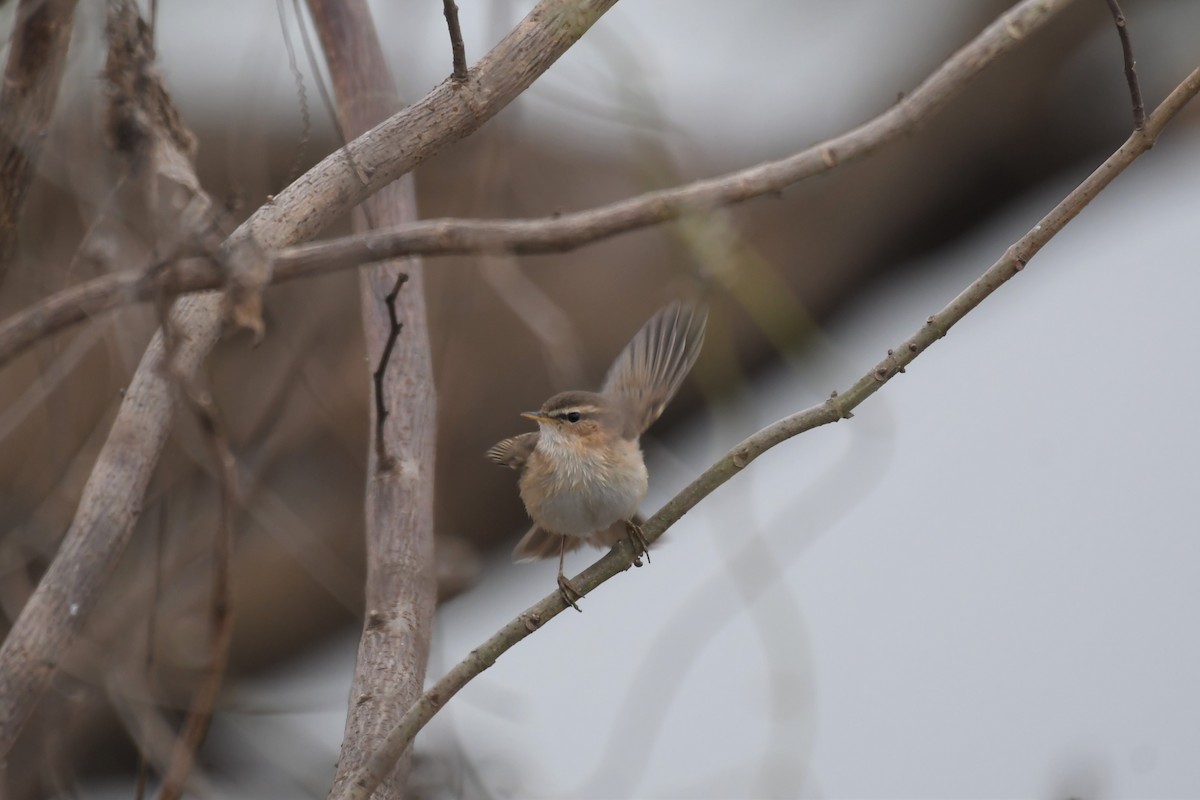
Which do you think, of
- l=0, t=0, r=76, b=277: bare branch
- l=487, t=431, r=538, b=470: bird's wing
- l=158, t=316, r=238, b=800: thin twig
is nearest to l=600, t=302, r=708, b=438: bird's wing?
l=487, t=431, r=538, b=470: bird's wing

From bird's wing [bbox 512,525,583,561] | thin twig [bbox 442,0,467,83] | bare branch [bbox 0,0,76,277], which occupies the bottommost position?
thin twig [bbox 442,0,467,83]

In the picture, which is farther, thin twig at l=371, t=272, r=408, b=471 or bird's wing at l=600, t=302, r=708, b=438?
bird's wing at l=600, t=302, r=708, b=438

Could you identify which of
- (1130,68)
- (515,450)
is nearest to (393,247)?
(1130,68)

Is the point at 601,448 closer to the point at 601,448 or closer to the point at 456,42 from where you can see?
the point at 601,448

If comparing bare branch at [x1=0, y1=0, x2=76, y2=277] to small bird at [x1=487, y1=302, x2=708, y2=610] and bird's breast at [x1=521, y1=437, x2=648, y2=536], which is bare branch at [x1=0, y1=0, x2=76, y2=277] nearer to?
small bird at [x1=487, y1=302, x2=708, y2=610]

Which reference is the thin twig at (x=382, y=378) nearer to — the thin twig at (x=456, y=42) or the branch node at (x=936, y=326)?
the thin twig at (x=456, y=42)

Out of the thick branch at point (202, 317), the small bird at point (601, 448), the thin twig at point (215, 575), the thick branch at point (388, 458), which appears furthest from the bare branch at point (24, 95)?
the small bird at point (601, 448)

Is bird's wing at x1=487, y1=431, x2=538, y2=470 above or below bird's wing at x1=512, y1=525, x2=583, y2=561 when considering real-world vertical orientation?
above

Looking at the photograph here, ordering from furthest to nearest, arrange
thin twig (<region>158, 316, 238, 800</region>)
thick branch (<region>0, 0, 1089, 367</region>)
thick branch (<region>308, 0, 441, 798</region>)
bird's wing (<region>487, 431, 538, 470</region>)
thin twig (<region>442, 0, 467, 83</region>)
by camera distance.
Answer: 1. bird's wing (<region>487, 431, 538, 470</region>)
2. thick branch (<region>308, 0, 441, 798</region>)
3. thin twig (<region>442, 0, 467, 83</region>)
4. thin twig (<region>158, 316, 238, 800</region>)
5. thick branch (<region>0, 0, 1089, 367</region>)
